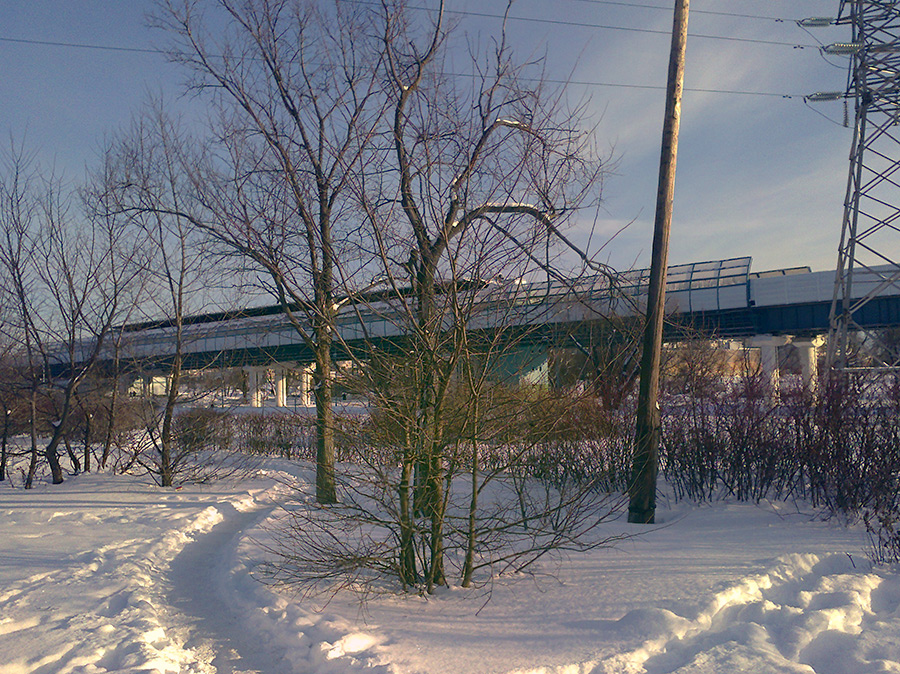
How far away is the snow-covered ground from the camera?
454cm

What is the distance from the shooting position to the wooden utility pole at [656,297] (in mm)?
8492

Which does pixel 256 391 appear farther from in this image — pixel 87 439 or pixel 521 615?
pixel 521 615

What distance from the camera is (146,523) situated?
33.6ft

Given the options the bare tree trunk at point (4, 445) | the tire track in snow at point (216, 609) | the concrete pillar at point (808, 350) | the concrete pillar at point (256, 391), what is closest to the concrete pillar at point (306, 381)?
the concrete pillar at point (256, 391)

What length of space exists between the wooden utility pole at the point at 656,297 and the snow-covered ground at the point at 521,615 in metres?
0.51

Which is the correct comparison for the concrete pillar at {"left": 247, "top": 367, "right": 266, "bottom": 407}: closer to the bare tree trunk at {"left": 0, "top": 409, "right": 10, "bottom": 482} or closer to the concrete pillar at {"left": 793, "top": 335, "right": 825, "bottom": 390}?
the bare tree trunk at {"left": 0, "top": 409, "right": 10, "bottom": 482}

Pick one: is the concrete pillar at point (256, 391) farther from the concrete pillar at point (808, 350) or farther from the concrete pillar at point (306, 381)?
the concrete pillar at point (808, 350)

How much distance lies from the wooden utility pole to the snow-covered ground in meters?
0.51

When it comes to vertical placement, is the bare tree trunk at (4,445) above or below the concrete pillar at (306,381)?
below

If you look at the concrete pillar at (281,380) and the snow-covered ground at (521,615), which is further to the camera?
the concrete pillar at (281,380)

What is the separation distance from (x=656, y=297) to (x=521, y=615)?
15.3ft

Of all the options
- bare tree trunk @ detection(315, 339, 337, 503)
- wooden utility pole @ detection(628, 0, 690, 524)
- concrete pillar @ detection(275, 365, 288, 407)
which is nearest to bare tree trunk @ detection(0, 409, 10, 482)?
concrete pillar @ detection(275, 365, 288, 407)

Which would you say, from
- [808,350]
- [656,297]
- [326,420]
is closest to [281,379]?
[656,297]

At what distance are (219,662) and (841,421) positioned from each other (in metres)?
7.41
